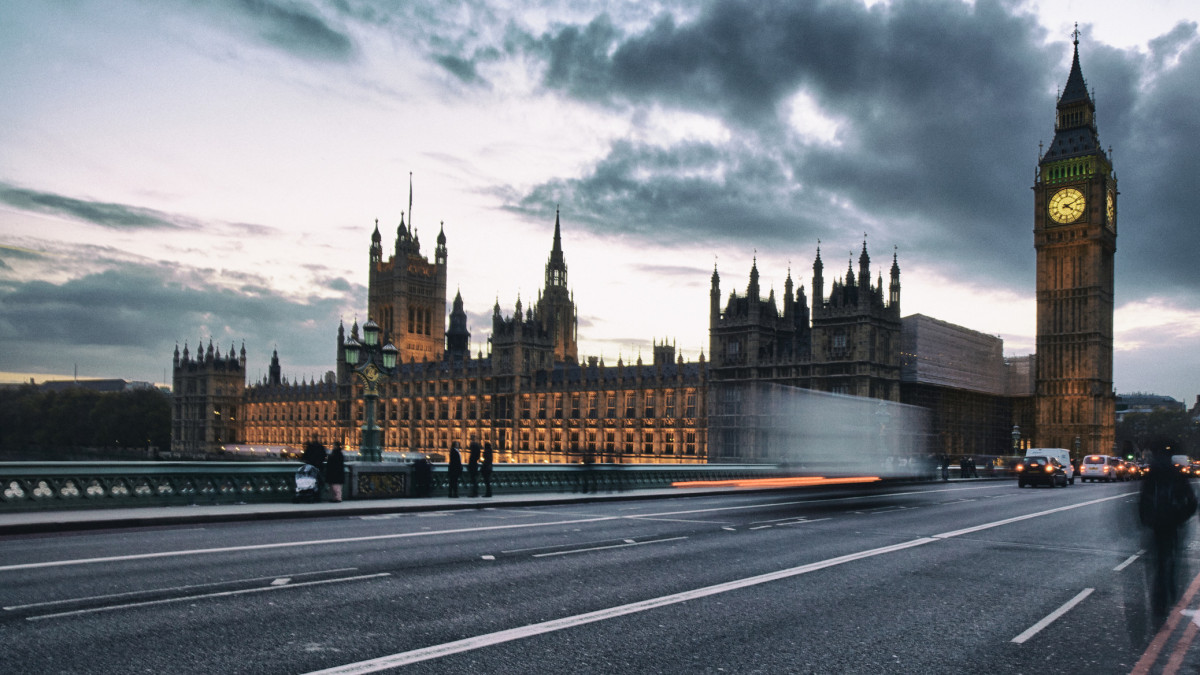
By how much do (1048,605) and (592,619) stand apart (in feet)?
19.0

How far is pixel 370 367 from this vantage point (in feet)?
98.3

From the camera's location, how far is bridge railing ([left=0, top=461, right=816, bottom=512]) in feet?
65.0

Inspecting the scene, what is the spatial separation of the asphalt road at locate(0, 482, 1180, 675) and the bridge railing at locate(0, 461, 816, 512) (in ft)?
12.6

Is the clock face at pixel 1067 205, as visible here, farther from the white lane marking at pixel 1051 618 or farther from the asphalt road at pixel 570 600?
the white lane marking at pixel 1051 618

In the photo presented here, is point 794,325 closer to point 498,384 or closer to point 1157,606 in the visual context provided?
point 498,384

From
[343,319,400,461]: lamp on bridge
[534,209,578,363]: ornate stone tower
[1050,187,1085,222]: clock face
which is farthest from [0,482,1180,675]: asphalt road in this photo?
[534,209,578,363]: ornate stone tower

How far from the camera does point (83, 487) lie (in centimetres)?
2034

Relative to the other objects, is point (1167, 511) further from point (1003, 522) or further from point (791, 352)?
point (791, 352)

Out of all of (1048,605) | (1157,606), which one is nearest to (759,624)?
(1048,605)

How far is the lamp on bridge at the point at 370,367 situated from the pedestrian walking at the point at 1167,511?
71.2ft

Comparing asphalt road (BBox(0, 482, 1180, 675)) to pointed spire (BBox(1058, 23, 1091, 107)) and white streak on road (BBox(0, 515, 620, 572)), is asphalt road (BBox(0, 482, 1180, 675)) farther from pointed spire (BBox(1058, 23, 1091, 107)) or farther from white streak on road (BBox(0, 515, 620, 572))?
pointed spire (BBox(1058, 23, 1091, 107))

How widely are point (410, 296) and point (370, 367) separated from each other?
147880 millimetres

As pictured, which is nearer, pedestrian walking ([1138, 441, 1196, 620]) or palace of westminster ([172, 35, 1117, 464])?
pedestrian walking ([1138, 441, 1196, 620])

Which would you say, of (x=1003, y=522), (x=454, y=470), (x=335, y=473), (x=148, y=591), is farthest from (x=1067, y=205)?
(x=148, y=591)
